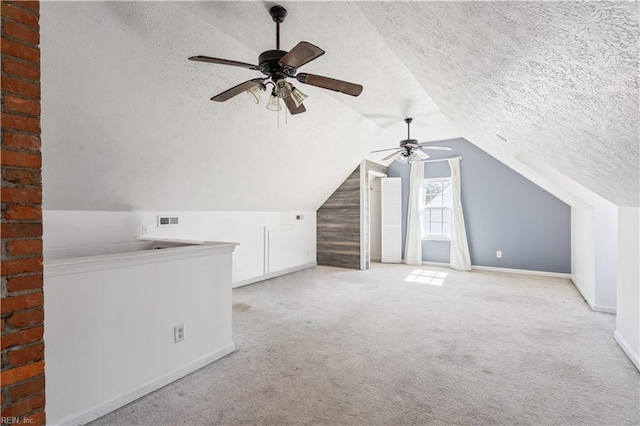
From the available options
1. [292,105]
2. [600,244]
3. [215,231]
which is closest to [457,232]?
[600,244]

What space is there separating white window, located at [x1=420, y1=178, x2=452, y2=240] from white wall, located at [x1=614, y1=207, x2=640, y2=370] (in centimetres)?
370

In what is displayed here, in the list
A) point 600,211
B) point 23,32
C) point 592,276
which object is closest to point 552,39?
point 23,32

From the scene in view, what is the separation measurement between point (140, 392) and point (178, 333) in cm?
40

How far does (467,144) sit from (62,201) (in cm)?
644

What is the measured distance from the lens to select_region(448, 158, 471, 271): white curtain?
607 centimetres

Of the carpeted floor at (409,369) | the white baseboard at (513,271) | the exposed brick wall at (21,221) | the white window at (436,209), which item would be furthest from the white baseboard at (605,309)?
the exposed brick wall at (21,221)

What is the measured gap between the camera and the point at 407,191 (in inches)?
271

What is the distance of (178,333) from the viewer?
7.46 ft

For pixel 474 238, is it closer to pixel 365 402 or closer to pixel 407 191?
pixel 407 191

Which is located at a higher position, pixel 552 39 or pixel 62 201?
pixel 552 39

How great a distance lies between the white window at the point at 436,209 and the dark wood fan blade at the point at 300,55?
5353 mm

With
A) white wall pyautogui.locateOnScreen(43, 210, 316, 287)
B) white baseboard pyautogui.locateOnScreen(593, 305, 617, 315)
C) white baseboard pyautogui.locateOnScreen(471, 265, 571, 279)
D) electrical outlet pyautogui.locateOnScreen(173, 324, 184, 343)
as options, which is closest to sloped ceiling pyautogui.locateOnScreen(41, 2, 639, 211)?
white wall pyautogui.locateOnScreen(43, 210, 316, 287)

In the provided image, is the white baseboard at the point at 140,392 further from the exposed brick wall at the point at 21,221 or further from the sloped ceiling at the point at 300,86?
the sloped ceiling at the point at 300,86

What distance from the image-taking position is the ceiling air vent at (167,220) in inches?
152
